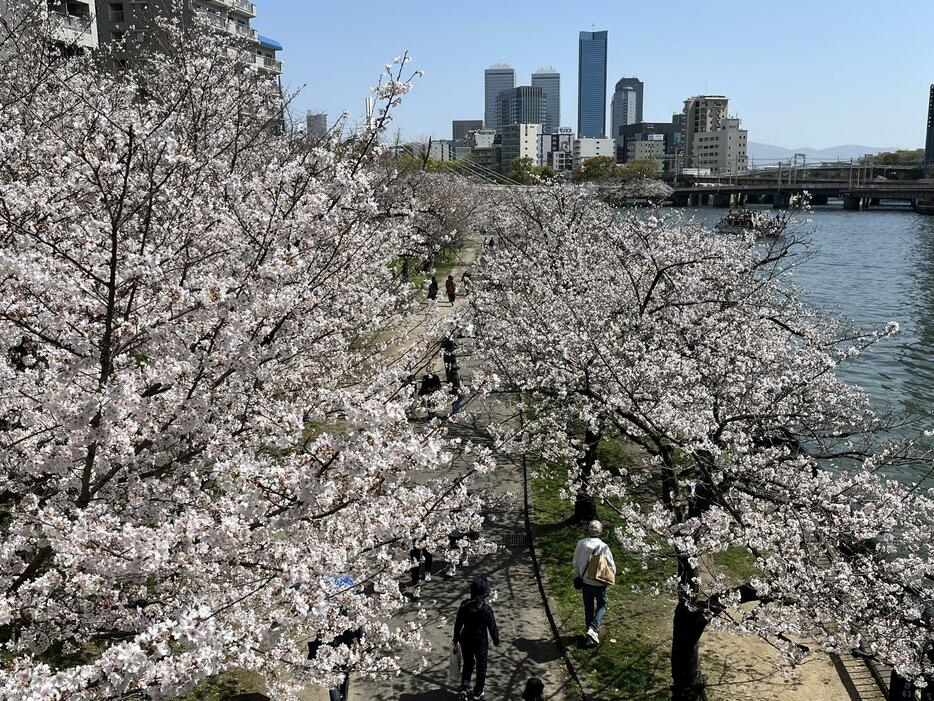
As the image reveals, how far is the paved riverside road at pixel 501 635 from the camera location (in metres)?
7.75

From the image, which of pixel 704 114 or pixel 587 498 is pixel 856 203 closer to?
pixel 704 114

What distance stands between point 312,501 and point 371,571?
2025 mm

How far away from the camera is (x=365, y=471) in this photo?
465 centimetres

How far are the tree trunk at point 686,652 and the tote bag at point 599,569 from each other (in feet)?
3.09

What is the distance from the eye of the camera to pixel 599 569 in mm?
8430

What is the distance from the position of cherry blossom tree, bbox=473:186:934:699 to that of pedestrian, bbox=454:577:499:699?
6.05ft

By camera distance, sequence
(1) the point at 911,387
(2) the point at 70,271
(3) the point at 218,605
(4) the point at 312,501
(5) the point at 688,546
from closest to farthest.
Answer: (3) the point at 218,605 → (4) the point at 312,501 → (2) the point at 70,271 → (5) the point at 688,546 → (1) the point at 911,387

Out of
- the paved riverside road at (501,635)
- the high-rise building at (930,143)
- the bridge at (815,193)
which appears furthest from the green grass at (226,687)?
the high-rise building at (930,143)

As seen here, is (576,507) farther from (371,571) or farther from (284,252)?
(284,252)

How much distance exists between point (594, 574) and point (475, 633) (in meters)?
1.85

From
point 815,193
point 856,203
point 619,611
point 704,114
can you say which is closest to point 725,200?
point 815,193

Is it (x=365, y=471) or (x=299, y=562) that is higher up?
(x=365, y=471)

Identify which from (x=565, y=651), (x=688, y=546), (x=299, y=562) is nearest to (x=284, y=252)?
(x=299, y=562)

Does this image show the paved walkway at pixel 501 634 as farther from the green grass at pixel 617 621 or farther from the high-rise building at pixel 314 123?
the high-rise building at pixel 314 123
